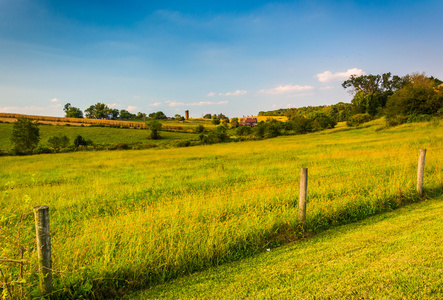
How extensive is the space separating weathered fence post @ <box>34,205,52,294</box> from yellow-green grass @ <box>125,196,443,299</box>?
1.24 meters

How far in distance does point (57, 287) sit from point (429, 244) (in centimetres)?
647

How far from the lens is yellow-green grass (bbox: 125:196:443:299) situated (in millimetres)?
3293

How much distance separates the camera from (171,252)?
4.55 m

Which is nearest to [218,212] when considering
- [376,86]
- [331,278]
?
[331,278]

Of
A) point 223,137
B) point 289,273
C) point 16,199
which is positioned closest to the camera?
point 289,273

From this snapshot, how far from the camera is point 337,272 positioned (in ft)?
12.2

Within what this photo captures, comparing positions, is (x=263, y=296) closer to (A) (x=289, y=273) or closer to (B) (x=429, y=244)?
(A) (x=289, y=273)

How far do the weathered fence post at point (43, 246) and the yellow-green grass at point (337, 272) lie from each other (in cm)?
124

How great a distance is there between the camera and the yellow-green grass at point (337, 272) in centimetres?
329

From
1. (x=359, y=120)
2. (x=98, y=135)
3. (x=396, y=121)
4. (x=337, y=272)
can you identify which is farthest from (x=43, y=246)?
(x=98, y=135)

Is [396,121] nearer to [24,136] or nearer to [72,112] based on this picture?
[24,136]

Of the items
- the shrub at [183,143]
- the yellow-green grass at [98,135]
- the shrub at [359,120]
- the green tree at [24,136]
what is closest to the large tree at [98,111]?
the yellow-green grass at [98,135]

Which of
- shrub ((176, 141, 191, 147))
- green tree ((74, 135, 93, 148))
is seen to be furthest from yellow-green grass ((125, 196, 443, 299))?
green tree ((74, 135, 93, 148))

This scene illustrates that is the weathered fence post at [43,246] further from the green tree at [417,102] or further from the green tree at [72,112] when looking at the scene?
the green tree at [72,112]
